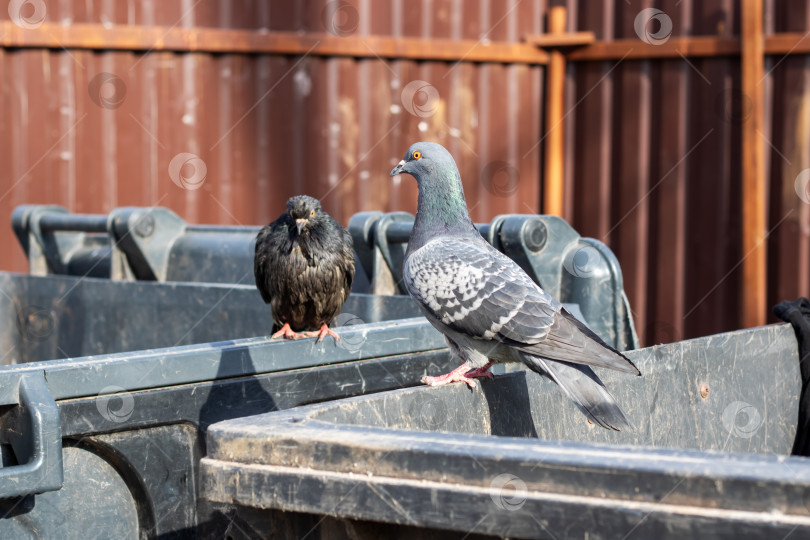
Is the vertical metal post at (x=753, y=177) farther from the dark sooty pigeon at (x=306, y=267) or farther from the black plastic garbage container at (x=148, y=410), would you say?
the black plastic garbage container at (x=148, y=410)

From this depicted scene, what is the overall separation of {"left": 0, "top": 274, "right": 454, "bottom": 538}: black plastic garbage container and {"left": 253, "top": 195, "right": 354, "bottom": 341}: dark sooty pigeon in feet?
2.26

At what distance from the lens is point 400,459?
4.27ft

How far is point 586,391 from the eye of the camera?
84.6 inches

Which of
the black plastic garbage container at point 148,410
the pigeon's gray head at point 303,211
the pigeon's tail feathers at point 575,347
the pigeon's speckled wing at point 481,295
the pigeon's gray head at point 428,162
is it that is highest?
the pigeon's gray head at point 428,162

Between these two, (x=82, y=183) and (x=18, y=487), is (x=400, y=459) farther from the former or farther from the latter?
(x=82, y=183)

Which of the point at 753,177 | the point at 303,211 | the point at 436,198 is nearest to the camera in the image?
the point at 436,198

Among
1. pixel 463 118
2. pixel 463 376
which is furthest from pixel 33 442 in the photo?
pixel 463 118

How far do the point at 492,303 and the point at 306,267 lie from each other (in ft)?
3.74

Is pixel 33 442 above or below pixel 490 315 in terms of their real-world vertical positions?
below

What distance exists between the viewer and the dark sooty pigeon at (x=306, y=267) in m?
3.30

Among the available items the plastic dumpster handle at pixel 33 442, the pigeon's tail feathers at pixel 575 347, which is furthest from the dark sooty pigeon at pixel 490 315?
the plastic dumpster handle at pixel 33 442

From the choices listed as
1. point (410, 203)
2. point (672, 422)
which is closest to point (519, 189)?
point (410, 203)

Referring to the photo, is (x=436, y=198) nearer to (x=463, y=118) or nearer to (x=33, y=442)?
(x=33, y=442)

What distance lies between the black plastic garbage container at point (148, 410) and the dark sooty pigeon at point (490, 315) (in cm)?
24
